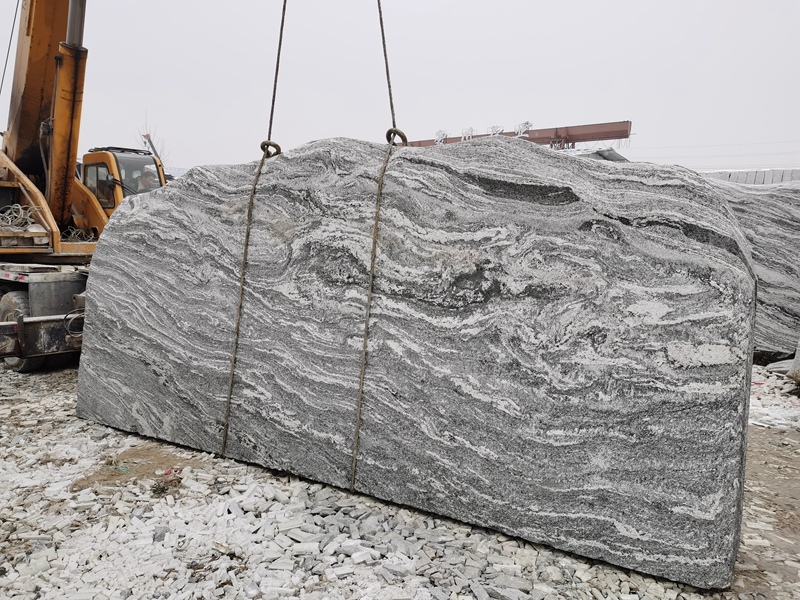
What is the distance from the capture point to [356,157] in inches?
126

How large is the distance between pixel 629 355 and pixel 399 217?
1.30 m

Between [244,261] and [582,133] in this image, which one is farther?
[582,133]

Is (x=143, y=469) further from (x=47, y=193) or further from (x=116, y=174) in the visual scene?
(x=116, y=174)

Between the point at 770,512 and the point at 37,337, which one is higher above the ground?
the point at 37,337

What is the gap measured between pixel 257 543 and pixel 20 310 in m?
4.10

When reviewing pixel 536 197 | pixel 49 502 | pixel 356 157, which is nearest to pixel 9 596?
pixel 49 502

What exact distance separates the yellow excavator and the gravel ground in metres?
1.78

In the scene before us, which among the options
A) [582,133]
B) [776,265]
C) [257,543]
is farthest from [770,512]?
[582,133]

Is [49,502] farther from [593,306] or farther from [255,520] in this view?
[593,306]

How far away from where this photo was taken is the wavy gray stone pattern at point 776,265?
6176mm

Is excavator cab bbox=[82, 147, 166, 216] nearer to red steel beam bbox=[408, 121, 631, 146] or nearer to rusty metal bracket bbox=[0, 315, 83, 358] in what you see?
rusty metal bracket bbox=[0, 315, 83, 358]

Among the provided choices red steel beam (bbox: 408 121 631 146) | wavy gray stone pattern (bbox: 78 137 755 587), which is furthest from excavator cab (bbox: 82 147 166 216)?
red steel beam (bbox: 408 121 631 146)

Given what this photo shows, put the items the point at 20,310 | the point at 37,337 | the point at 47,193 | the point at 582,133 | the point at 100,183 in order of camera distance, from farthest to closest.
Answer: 1. the point at 582,133
2. the point at 100,183
3. the point at 47,193
4. the point at 20,310
5. the point at 37,337

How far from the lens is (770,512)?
3.07 metres
